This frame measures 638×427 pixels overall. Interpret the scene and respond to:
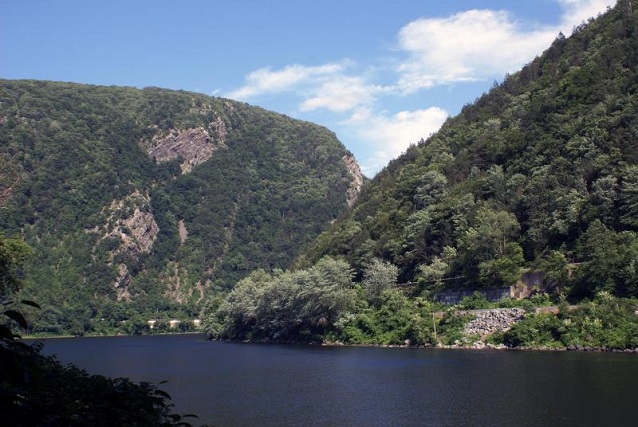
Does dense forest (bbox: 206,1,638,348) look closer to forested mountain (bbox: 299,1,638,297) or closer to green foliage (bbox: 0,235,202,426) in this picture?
forested mountain (bbox: 299,1,638,297)

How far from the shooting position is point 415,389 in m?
44.7

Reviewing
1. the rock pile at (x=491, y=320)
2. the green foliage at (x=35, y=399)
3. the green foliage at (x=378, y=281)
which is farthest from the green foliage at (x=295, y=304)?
the green foliage at (x=35, y=399)

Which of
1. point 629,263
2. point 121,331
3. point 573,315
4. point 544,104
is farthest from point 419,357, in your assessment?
point 121,331

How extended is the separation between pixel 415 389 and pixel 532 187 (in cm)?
5015

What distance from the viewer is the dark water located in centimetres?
3559

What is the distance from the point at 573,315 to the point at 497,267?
13.3 meters

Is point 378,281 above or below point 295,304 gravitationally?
above

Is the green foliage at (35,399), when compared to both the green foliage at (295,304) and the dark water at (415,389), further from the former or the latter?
the green foliage at (295,304)

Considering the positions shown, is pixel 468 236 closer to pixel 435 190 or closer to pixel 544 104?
pixel 435 190

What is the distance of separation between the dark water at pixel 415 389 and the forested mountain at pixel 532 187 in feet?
49.0

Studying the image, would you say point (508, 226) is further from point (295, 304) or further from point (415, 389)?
point (415, 389)

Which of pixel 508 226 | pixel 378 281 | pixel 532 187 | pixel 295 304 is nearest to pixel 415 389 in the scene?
pixel 508 226

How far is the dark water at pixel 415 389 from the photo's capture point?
35.6 meters

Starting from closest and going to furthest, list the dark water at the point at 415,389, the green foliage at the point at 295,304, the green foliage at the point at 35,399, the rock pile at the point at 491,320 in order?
1. the green foliage at the point at 35,399
2. the dark water at the point at 415,389
3. the rock pile at the point at 491,320
4. the green foliage at the point at 295,304
